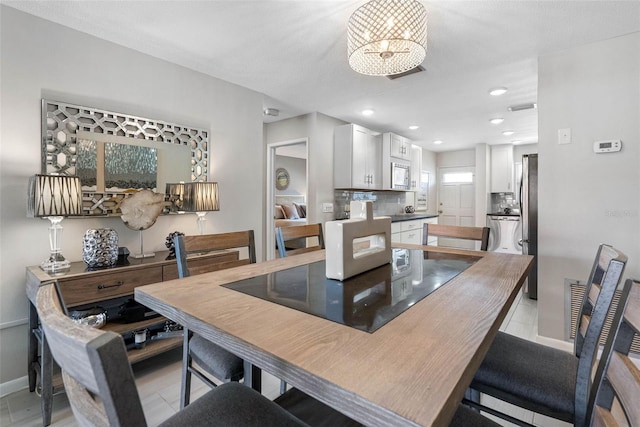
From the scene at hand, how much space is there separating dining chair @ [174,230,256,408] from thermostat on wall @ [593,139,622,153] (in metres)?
2.50

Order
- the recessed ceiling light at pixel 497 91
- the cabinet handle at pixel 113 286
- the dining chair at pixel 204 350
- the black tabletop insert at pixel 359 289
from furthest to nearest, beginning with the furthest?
the recessed ceiling light at pixel 497 91 → the cabinet handle at pixel 113 286 → the dining chair at pixel 204 350 → the black tabletop insert at pixel 359 289

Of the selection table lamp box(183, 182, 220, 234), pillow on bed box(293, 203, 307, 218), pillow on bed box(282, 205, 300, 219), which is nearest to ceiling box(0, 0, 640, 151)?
table lamp box(183, 182, 220, 234)

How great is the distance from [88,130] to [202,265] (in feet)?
4.03

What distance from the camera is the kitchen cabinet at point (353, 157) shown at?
4027 mm

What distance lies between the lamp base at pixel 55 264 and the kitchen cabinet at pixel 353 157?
301 cm

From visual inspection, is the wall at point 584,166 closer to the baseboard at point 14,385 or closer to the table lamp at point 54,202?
the table lamp at point 54,202

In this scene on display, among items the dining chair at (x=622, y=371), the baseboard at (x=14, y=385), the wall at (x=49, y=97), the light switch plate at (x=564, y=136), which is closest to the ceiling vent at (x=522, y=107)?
the light switch plate at (x=564, y=136)

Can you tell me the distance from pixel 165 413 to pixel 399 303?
155cm

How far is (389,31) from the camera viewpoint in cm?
154

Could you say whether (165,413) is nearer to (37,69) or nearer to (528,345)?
(528,345)

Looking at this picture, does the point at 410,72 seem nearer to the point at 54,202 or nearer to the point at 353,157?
the point at 353,157

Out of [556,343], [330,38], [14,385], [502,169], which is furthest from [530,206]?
[14,385]

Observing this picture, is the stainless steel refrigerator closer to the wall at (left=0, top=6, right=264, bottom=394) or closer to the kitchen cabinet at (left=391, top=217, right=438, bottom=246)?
the kitchen cabinet at (left=391, top=217, right=438, bottom=246)

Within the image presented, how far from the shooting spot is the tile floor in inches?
62.5
